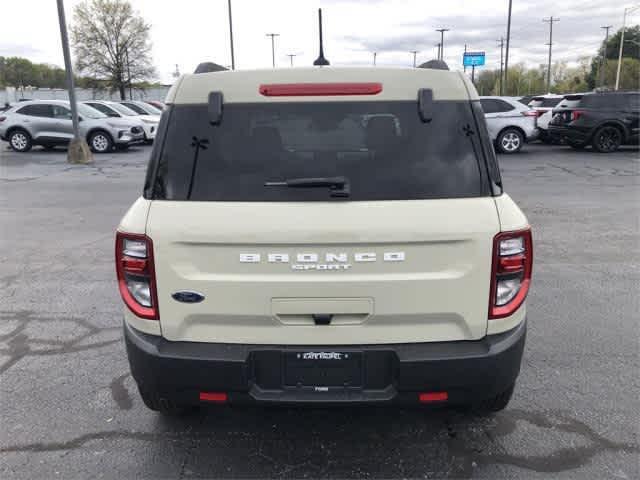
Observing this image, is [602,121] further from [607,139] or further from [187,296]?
[187,296]

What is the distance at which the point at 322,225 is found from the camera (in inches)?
92.4

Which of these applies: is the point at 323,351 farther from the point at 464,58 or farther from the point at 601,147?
the point at 464,58

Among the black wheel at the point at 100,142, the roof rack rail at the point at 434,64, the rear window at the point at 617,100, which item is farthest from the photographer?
the black wheel at the point at 100,142

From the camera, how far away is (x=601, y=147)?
17.6 meters

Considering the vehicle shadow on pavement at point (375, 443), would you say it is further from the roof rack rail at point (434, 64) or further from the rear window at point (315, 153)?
the roof rack rail at point (434, 64)

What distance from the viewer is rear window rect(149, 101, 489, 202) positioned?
96.7 inches

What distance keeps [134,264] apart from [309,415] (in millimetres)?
1374

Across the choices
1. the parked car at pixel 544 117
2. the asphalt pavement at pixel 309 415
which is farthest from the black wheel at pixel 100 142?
the parked car at pixel 544 117

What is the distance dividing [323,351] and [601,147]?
17932 mm

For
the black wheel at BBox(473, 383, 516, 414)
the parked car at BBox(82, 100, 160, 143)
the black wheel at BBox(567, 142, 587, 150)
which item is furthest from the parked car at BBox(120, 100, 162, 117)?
the black wheel at BBox(473, 383, 516, 414)

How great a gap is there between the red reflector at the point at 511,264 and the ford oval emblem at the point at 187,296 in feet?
4.33

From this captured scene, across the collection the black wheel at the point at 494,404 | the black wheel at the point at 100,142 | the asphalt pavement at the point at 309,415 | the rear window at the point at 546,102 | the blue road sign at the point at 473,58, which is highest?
the blue road sign at the point at 473,58

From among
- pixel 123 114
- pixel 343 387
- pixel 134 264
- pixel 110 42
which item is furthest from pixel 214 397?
pixel 110 42

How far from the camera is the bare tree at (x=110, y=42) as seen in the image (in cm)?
4644
